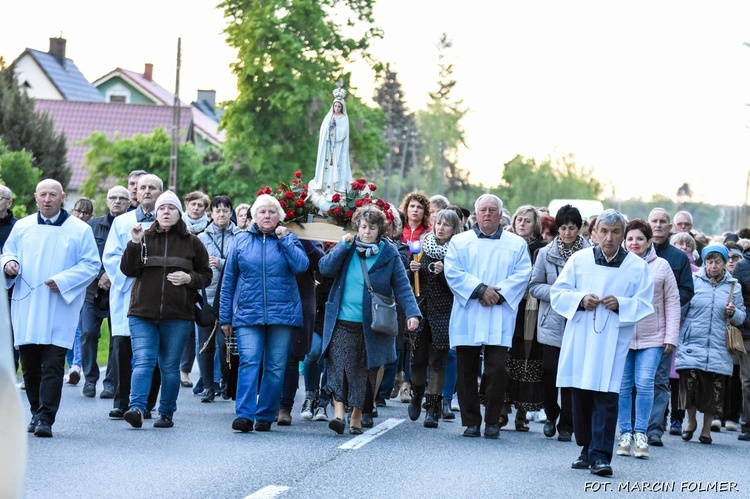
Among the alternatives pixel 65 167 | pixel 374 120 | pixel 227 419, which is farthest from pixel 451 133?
pixel 227 419

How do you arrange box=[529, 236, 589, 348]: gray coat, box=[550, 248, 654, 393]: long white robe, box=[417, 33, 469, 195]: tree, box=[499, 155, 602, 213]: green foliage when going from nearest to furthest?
box=[550, 248, 654, 393]: long white robe, box=[529, 236, 589, 348]: gray coat, box=[417, 33, 469, 195]: tree, box=[499, 155, 602, 213]: green foliage

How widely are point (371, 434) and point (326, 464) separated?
217 cm

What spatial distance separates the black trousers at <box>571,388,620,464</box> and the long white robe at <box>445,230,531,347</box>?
6.60 ft

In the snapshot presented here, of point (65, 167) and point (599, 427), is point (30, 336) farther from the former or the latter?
point (65, 167)

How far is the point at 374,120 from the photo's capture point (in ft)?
189

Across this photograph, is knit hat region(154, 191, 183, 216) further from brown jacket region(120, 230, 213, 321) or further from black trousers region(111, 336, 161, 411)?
black trousers region(111, 336, 161, 411)

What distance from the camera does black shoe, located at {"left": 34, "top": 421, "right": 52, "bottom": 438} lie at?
1094 cm

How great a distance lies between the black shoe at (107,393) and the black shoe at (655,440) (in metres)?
5.38

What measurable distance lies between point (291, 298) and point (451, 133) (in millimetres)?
107317

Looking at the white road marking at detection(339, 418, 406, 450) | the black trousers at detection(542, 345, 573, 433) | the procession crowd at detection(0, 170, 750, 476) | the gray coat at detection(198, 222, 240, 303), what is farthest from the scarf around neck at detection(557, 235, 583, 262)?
the gray coat at detection(198, 222, 240, 303)

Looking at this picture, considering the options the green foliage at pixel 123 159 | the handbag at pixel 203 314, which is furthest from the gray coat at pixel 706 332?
the green foliage at pixel 123 159

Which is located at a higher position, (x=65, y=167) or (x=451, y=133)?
(x=451, y=133)

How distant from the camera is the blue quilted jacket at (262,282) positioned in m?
11.8

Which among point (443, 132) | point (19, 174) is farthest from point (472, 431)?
point (443, 132)
